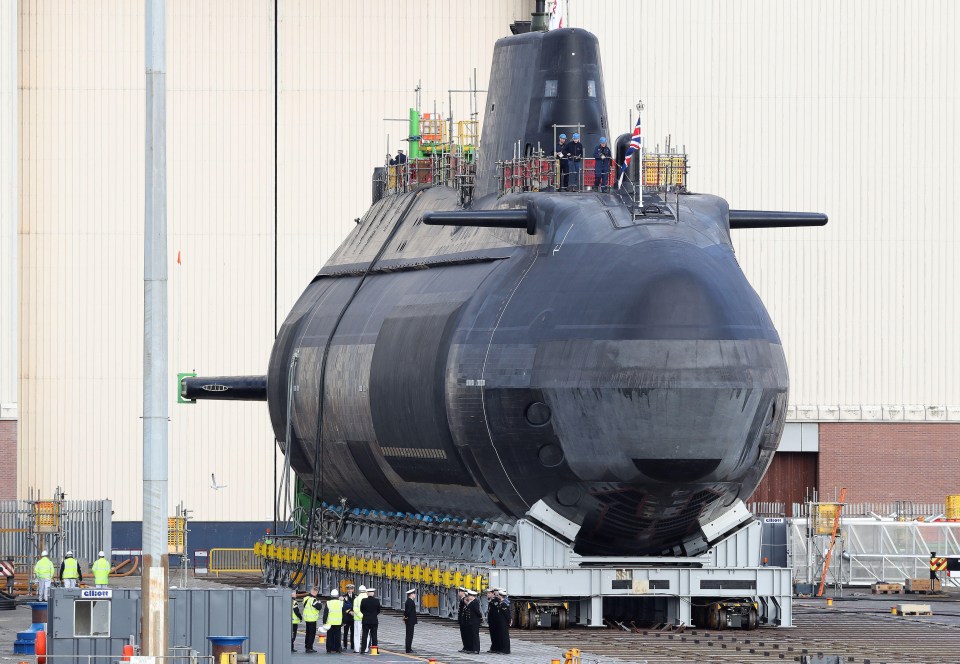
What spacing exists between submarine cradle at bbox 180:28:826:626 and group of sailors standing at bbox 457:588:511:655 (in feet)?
7.01

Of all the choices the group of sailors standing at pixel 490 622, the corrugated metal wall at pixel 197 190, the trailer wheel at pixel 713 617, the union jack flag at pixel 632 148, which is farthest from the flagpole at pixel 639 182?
the corrugated metal wall at pixel 197 190

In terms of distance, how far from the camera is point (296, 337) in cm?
5141

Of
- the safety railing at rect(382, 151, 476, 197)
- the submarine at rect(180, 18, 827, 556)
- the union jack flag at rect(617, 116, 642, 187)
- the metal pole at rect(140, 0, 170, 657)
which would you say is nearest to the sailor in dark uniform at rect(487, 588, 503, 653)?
the submarine at rect(180, 18, 827, 556)

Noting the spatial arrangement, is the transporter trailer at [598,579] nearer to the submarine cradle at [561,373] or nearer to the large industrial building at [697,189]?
the submarine cradle at [561,373]

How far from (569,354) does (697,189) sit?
30.0 meters

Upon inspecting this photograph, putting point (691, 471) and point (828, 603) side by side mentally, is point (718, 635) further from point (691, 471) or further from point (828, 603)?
point (828, 603)

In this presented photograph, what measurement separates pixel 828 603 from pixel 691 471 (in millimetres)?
13655

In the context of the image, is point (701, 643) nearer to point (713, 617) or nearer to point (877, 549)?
point (713, 617)

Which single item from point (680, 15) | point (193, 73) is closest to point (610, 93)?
point (680, 15)

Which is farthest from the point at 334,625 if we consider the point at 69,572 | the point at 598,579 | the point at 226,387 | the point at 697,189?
the point at 697,189

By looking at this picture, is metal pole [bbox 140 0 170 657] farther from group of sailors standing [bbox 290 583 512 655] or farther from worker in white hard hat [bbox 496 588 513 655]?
worker in white hard hat [bbox 496 588 513 655]

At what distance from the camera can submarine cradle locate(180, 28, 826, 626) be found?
3575cm

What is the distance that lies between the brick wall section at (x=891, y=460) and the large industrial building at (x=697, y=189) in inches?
2.7

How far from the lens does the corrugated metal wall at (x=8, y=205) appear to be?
6306 cm
